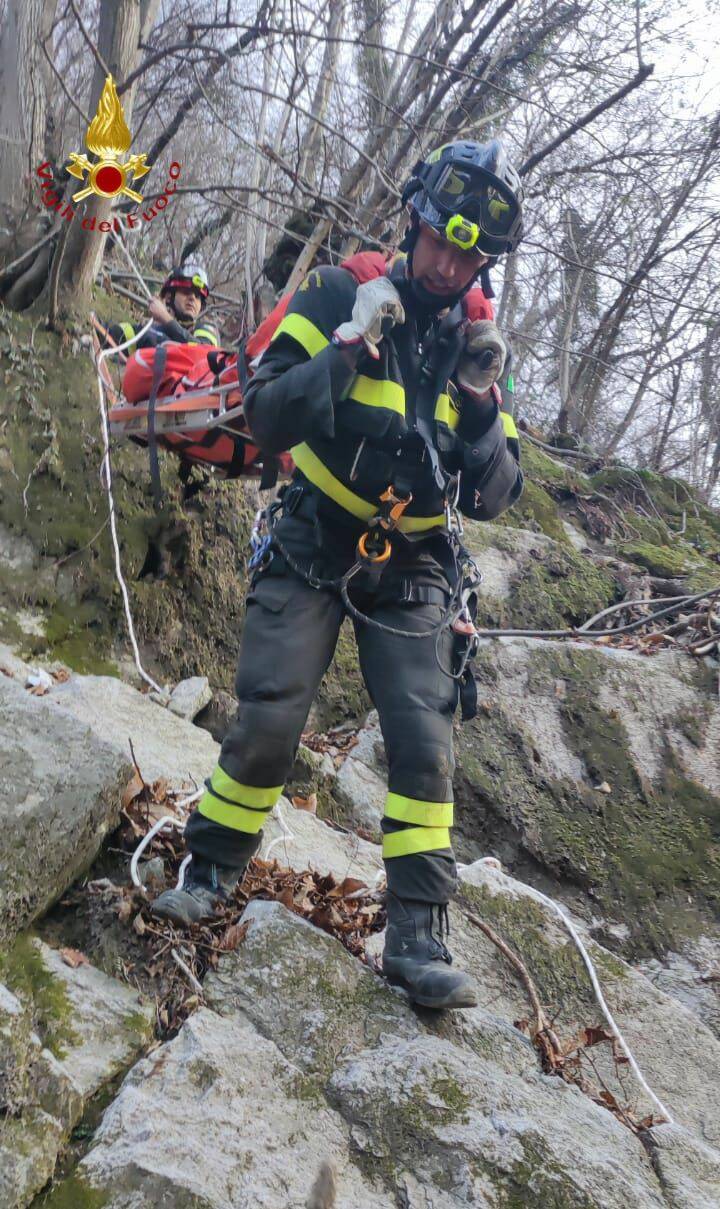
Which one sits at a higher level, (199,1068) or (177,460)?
(177,460)

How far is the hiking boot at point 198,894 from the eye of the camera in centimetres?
284

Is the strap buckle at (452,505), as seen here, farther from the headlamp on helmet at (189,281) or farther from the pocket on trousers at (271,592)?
the headlamp on helmet at (189,281)

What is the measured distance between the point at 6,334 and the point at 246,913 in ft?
15.0

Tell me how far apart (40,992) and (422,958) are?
114 cm

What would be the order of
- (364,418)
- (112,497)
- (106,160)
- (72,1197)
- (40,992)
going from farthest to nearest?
(112,497)
(106,160)
(364,418)
(40,992)
(72,1197)

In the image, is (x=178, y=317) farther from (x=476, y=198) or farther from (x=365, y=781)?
(x=476, y=198)

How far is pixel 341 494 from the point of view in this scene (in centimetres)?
319

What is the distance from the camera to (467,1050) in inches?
108

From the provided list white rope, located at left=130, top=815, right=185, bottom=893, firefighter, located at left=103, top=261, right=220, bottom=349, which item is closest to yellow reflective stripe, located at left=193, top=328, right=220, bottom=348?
firefighter, located at left=103, top=261, right=220, bottom=349

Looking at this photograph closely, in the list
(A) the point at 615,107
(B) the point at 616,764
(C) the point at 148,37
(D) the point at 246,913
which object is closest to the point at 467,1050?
(D) the point at 246,913

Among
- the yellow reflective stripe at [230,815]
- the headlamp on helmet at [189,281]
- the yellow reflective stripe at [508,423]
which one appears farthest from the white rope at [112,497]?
the yellow reflective stripe at [508,423]

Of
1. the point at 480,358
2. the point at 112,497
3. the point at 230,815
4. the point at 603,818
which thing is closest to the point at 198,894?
the point at 230,815

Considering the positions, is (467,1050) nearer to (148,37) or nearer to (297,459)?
(297,459)

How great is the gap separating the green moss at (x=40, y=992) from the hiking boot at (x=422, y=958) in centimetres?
99
